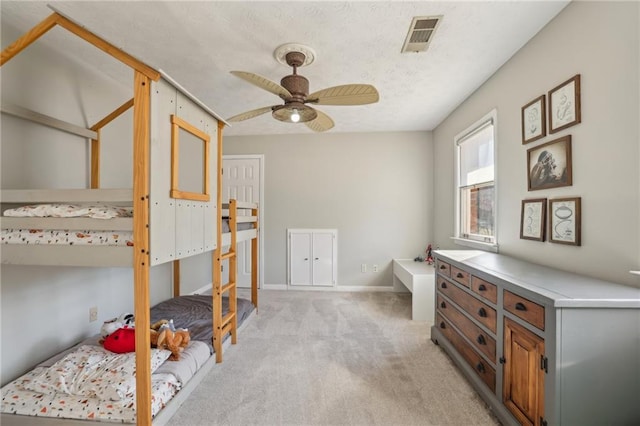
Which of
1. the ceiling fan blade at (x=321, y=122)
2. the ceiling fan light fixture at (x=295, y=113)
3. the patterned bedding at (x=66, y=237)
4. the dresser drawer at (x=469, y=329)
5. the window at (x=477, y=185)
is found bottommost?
the dresser drawer at (x=469, y=329)

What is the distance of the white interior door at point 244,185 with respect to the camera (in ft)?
14.7

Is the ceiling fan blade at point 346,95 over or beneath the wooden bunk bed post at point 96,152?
over

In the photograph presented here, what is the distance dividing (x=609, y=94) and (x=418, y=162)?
2.83m

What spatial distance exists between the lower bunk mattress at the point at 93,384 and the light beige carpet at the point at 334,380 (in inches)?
7.9

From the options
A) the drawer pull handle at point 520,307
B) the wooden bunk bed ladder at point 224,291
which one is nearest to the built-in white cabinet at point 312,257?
the wooden bunk bed ladder at point 224,291

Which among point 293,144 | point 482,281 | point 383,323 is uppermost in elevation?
point 293,144

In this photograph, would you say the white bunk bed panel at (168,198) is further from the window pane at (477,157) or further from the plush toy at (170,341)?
the window pane at (477,157)

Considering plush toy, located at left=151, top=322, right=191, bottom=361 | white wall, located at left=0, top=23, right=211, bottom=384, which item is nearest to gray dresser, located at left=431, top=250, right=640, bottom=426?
plush toy, located at left=151, top=322, right=191, bottom=361

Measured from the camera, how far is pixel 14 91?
1887 mm

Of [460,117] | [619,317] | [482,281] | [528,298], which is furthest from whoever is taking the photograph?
[460,117]

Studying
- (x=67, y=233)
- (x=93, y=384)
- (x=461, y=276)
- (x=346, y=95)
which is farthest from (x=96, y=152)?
(x=461, y=276)

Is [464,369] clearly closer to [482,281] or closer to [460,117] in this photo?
[482,281]

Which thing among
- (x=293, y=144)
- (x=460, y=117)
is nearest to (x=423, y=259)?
(x=460, y=117)

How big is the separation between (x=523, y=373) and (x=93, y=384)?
94.4 inches
